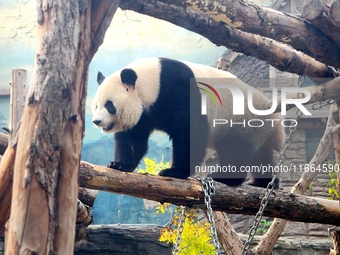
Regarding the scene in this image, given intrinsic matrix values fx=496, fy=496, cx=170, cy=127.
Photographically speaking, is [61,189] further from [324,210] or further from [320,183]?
[320,183]

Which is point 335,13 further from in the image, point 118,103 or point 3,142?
point 3,142

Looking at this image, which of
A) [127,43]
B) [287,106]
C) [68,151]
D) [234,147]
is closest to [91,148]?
[127,43]

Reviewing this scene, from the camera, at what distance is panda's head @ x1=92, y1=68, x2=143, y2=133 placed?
126 inches

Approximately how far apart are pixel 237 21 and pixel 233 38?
213 mm

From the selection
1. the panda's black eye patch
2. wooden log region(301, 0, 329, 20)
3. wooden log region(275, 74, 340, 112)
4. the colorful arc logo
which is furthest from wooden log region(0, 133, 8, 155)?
wooden log region(301, 0, 329, 20)

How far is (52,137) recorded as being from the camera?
178 centimetres

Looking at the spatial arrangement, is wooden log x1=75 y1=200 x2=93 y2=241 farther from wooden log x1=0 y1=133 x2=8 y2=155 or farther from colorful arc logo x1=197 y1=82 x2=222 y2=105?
colorful arc logo x1=197 y1=82 x2=222 y2=105

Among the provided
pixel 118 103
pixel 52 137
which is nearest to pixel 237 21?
pixel 118 103

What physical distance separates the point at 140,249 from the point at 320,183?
268cm

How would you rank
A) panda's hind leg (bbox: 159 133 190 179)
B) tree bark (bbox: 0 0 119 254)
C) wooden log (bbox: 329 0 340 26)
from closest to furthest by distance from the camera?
tree bark (bbox: 0 0 119 254), wooden log (bbox: 329 0 340 26), panda's hind leg (bbox: 159 133 190 179)

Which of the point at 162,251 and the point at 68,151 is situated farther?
the point at 162,251

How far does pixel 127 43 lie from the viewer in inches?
252

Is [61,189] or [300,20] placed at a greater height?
[300,20]

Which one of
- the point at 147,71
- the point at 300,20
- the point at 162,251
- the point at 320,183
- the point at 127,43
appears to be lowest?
the point at 162,251
